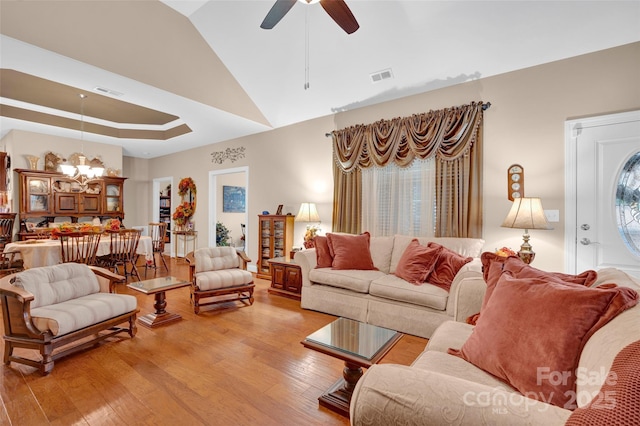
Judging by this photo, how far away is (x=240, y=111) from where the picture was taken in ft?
15.4

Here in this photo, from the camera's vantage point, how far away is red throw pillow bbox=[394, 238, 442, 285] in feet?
9.94

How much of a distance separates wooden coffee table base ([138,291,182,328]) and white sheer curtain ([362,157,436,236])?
2684 mm

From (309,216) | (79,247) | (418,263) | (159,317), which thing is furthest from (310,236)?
(79,247)

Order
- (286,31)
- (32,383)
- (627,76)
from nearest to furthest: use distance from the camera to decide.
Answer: (32,383) < (627,76) < (286,31)

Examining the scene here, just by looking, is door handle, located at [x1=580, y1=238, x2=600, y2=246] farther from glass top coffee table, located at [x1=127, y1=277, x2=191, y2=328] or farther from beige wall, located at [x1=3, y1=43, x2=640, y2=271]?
glass top coffee table, located at [x1=127, y1=277, x2=191, y2=328]

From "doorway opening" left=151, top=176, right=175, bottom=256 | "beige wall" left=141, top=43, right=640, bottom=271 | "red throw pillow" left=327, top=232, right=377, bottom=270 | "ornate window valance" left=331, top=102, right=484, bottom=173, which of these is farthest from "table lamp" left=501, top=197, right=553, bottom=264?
"doorway opening" left=151, top=176, right=175, bottom=256

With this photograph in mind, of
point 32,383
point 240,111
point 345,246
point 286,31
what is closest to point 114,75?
point 240,111

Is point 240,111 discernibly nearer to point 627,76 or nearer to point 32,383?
point 32,383

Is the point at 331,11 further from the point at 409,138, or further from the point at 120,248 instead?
the point at 120,248

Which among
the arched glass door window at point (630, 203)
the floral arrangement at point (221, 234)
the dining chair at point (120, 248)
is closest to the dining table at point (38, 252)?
the dining chair at point (120, 248)

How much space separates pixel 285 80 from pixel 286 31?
2.43ft

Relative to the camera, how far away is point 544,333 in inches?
45.0

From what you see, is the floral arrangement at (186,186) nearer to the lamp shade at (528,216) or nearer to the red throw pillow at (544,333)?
the lamp shade at (528,216)

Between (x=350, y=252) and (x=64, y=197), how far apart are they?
255 inches
